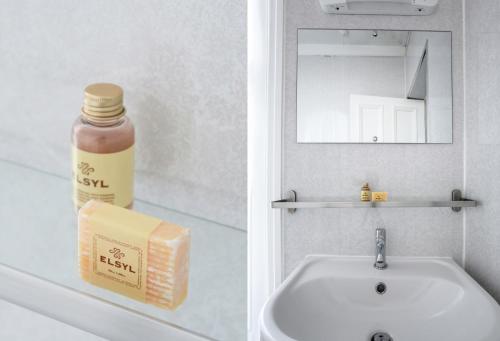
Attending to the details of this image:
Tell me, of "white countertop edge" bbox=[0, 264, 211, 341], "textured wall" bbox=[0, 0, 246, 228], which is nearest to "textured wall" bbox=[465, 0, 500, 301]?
"textured wall" bbox=[0, 0, 246, 228]

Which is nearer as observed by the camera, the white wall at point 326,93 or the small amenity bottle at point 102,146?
the small amenity bottle at point 102,146

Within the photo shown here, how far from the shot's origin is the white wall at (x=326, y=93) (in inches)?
38.5

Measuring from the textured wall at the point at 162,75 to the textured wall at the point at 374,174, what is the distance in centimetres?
16

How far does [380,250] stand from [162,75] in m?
0.54

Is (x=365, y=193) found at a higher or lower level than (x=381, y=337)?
higher

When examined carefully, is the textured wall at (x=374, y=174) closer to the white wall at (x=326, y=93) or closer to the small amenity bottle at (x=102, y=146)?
the white wall at (x=326, y=93)

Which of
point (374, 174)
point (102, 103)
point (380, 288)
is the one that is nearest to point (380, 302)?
point (380, 288)

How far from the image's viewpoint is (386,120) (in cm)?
98

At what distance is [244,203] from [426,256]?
39 cm

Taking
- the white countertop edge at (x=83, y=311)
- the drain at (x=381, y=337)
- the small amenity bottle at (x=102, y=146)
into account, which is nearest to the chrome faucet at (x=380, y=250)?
the drain at (x=381, y=337)

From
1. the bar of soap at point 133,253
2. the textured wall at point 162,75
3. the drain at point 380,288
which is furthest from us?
the drain at point 380,288

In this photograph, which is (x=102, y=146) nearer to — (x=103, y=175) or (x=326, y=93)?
(x=103, y=175)

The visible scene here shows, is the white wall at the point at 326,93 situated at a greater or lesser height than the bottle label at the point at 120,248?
greater

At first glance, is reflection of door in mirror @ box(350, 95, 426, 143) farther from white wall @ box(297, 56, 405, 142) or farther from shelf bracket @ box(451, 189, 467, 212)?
shelf bracket @ box(451, 189, 467, 212)
